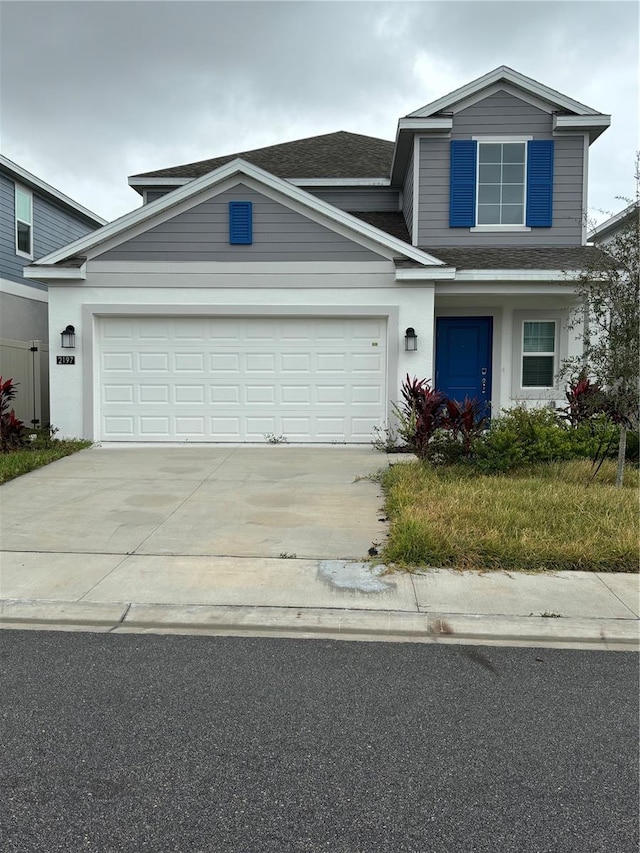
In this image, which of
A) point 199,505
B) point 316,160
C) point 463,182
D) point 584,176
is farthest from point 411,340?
point 316,160

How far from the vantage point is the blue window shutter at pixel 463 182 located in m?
13.5

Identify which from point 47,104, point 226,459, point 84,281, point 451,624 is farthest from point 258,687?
point 47,104

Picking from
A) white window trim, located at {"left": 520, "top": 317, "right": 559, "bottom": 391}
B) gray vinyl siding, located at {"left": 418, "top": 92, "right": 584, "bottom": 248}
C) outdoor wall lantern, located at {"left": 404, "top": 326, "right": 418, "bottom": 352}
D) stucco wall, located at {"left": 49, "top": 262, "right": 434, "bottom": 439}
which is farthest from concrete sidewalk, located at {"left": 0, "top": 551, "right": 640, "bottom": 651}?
gray vinyl siding, located at {"left": 418, "top": 92, "right": 584, "bottom": 248}

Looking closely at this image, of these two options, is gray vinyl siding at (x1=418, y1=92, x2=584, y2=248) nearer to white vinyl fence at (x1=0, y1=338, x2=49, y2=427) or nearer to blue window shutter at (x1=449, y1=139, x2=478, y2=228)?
blue window shutter at (x1=449, y1=139, x2=478, y2=228)

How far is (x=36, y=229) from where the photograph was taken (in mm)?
16688

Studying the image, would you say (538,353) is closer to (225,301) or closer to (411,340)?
(411,340)

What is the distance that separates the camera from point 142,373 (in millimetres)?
12406

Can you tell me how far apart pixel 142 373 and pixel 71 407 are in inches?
54.9

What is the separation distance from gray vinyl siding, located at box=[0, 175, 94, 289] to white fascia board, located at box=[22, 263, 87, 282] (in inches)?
140

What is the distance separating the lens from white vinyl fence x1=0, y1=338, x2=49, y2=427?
13.5 metres

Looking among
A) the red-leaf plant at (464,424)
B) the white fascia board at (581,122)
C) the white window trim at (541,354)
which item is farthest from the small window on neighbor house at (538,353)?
the red-leaf plant at (464,424)

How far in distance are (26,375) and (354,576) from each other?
1085 centimetres

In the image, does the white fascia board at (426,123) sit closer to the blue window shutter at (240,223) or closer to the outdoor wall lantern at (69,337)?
the blue window shutter at (240,223)

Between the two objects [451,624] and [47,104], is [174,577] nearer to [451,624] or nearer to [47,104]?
[451,624]
